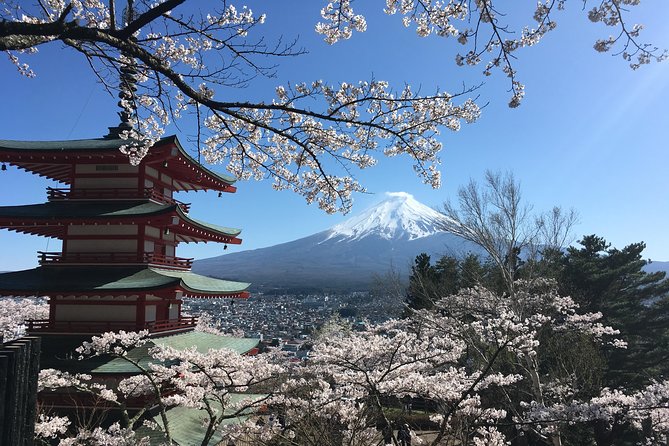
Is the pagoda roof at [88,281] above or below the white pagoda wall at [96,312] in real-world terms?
above

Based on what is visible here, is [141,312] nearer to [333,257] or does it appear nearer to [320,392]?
[320,392]

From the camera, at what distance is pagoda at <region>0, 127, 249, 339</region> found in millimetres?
7891

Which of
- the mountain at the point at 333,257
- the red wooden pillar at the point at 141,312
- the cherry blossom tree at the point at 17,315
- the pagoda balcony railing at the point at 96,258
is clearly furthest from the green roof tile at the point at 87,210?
the mountain at the point at 333,257

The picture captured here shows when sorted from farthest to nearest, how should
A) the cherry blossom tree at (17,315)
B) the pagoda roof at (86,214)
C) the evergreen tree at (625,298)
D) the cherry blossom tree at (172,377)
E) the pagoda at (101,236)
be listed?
the evergreen tree at (625,298), the cherry blossom tree at (17,315), the pagoda roof at (86,214), the pagoda at (101,236), the cherry blossom tree at (172,377)

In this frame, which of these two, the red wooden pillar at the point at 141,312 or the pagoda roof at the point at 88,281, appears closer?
the pagoda roof at the point at 88,281

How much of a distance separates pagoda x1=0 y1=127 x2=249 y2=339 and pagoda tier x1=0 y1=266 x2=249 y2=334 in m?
0.02

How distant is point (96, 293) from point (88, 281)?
37 centimetres

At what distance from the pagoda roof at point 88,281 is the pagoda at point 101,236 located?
0.06 ft

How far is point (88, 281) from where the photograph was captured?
7824mm

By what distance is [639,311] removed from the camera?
1666 cm

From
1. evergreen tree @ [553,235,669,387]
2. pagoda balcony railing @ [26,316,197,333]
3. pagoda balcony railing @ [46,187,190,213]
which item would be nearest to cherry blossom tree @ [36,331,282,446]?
pagoda balcony railing @ [26,316,197,333]

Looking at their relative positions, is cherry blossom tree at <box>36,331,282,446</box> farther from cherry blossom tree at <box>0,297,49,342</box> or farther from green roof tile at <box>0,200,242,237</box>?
cherry blossom tree at <box>0,297,49,342</box>

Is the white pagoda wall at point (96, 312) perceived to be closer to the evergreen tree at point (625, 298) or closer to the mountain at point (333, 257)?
the evergreen tree at point (625, 298)

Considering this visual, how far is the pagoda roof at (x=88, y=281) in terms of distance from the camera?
7.59 m
